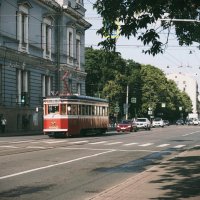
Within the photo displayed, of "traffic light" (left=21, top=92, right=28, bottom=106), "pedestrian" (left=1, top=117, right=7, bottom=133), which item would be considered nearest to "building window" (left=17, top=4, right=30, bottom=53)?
"traffic light" (left=21, top=92, right=28, bottom=106)

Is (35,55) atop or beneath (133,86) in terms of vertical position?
beneath

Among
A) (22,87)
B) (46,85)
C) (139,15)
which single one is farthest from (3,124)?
(139,15)

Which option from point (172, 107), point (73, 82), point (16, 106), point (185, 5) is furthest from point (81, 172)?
point (172, 107)

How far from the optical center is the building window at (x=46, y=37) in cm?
5831

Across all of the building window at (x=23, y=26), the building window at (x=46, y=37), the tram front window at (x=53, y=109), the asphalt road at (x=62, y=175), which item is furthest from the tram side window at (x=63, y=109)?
the building window at (x=46, y=37)

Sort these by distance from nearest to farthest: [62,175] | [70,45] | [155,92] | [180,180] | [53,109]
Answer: [180,180] < [62,175] < [53,109] < [70,45] < [155,92]

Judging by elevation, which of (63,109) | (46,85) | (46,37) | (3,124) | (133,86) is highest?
(46,37)

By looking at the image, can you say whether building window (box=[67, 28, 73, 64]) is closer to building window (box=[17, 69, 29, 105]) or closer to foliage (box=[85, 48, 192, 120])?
foliage (box=[85, 48, 192, 120])

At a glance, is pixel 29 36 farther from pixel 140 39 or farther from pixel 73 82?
pixel 140 39

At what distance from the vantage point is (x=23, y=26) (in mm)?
53938

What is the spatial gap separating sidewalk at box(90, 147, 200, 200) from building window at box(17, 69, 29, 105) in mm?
37226

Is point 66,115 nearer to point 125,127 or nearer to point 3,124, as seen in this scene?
point 3,124

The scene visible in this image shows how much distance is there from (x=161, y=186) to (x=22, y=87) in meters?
43.4

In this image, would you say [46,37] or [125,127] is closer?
[46,37]
